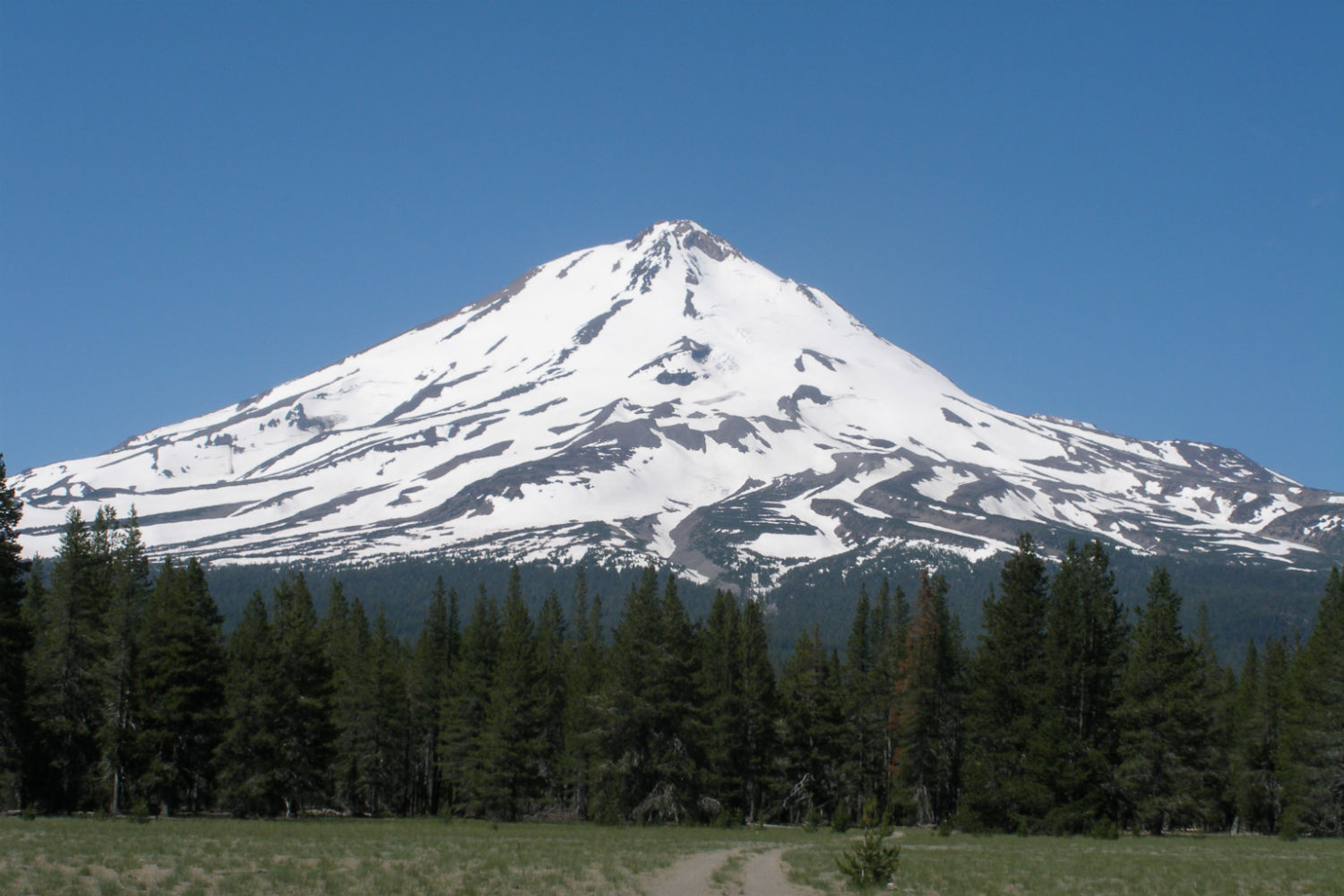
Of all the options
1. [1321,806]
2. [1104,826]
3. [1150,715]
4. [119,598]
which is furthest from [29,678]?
[1321,806]

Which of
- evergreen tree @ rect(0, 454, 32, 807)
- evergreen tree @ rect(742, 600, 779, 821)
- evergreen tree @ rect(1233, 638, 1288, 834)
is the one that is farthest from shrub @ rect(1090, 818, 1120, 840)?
evergreen tree @ rect(0, 454, 32, 807)

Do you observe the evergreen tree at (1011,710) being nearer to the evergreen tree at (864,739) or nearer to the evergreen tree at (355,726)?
the evergreen tree at (864,739)

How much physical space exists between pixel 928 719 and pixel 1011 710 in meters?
10.7

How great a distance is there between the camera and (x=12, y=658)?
4422 centimetres

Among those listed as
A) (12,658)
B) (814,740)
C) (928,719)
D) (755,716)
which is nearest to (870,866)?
(12,658)

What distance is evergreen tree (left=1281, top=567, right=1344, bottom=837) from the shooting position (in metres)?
50.9

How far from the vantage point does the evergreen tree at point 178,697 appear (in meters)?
49.3

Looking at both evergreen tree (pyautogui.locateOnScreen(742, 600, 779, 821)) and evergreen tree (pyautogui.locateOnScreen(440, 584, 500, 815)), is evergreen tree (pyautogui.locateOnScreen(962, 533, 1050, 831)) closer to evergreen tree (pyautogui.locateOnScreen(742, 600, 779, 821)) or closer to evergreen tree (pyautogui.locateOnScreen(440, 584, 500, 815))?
evergreen tree (pyautogui.locateOnScreen(742, 600, 779, 821))

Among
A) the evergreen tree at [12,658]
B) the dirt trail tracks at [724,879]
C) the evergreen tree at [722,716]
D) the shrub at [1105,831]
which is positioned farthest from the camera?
the evergreen tree at [722,716]

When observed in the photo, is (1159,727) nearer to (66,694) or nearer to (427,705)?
(427,705)

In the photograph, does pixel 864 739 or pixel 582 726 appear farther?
pixel 864 739

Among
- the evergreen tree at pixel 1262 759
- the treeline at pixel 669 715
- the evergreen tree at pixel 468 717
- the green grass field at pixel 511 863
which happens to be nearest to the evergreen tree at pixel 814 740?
the treeline at pixel 669 715

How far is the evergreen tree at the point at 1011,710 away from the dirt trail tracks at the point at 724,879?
56.8 feet

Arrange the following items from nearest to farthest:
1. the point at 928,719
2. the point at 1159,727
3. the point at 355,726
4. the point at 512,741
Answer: the point at 1159,727, the point at 928,719, the point at 512,741, the point at 355,726
